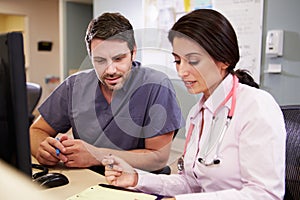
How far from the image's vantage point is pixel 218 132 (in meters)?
0.98

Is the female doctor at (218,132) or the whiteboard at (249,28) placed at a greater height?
the whiteboard at (249,28)

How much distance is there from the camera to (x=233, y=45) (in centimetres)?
100

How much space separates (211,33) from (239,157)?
1.16 feet

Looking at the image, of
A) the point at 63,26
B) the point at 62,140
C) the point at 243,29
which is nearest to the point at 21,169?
the point at 62,140

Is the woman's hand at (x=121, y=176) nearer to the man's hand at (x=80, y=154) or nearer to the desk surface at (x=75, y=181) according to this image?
the desk surface at (x=75, y=181)

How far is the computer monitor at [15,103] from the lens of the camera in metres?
0.50

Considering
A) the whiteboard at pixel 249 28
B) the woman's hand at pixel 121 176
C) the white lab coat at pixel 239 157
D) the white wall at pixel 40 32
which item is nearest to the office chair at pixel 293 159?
the white lab coat at pixel 239 157

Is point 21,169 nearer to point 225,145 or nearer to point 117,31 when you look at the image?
point 225,145

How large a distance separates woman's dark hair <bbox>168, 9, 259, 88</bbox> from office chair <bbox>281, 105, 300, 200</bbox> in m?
0.35

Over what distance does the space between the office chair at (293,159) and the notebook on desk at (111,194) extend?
45cm

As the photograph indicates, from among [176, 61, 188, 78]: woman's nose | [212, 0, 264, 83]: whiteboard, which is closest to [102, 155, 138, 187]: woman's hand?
[176, 61, 188, 78]: woman's nose

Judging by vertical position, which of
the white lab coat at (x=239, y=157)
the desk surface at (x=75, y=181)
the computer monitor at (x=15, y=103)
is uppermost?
the computer monitor at (x=15, y=103)

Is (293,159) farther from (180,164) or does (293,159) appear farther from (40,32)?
(40,32)

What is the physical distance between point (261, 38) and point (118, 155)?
6.26ft
